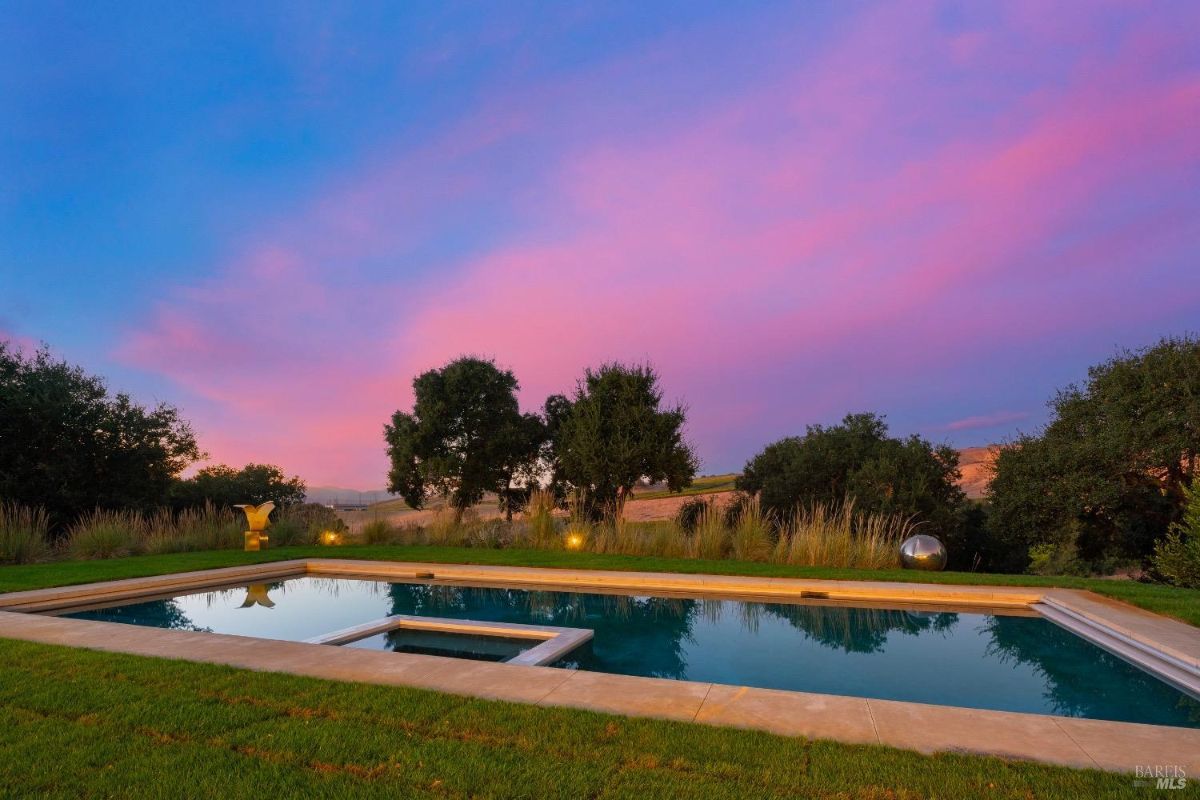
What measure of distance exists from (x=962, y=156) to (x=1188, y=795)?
1023cm

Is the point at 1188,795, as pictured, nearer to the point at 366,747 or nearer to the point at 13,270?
the point at 366,747

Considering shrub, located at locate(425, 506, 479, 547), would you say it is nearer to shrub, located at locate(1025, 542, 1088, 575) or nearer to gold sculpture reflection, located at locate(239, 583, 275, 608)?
gold sculpture reflection, located at locate(239, 583, 275, 608)

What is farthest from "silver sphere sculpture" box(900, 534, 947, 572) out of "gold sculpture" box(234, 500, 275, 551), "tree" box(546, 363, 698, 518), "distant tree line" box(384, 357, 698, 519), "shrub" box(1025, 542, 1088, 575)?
"gold sculpture" box(234, 500, 275, 551)

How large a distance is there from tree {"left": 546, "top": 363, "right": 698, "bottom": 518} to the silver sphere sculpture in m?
7.53

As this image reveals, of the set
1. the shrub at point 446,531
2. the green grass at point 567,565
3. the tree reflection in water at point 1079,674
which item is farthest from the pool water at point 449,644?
the shrub at point 446,531

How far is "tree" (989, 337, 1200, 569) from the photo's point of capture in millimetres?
12270

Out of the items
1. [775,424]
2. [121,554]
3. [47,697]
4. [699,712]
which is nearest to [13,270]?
[121,554]

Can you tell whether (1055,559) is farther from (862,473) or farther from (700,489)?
(700,489)

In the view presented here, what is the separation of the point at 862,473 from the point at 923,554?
8.18 m

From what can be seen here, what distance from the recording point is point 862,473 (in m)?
16.5

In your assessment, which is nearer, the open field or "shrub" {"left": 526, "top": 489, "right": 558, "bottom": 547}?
"shrub" {"left": 526, "top": 489, "right": 558, "bottom": 547}

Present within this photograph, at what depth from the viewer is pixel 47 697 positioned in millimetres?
3250

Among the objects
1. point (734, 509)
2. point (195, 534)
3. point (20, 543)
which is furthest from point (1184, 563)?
point (20, 543)

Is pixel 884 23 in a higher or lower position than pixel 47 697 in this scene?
higher
